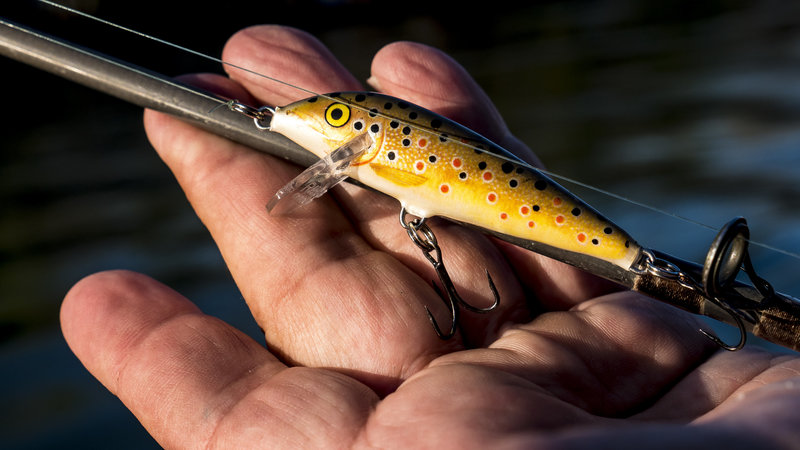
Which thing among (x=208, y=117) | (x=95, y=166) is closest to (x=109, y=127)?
(x=95, y=166)

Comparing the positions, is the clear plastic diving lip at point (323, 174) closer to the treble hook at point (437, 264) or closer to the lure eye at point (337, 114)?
the lure eye at point (337, 114)

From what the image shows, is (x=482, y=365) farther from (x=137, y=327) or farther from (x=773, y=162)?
(x=773, y=162)

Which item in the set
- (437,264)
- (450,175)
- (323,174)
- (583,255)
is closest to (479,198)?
(450,175)

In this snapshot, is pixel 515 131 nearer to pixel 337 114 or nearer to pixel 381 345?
pixel 337 114

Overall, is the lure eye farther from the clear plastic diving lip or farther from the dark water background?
the dark water background

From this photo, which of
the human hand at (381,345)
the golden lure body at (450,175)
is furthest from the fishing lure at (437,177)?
the human hand at (381,345)

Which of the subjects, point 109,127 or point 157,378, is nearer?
point 157,378
